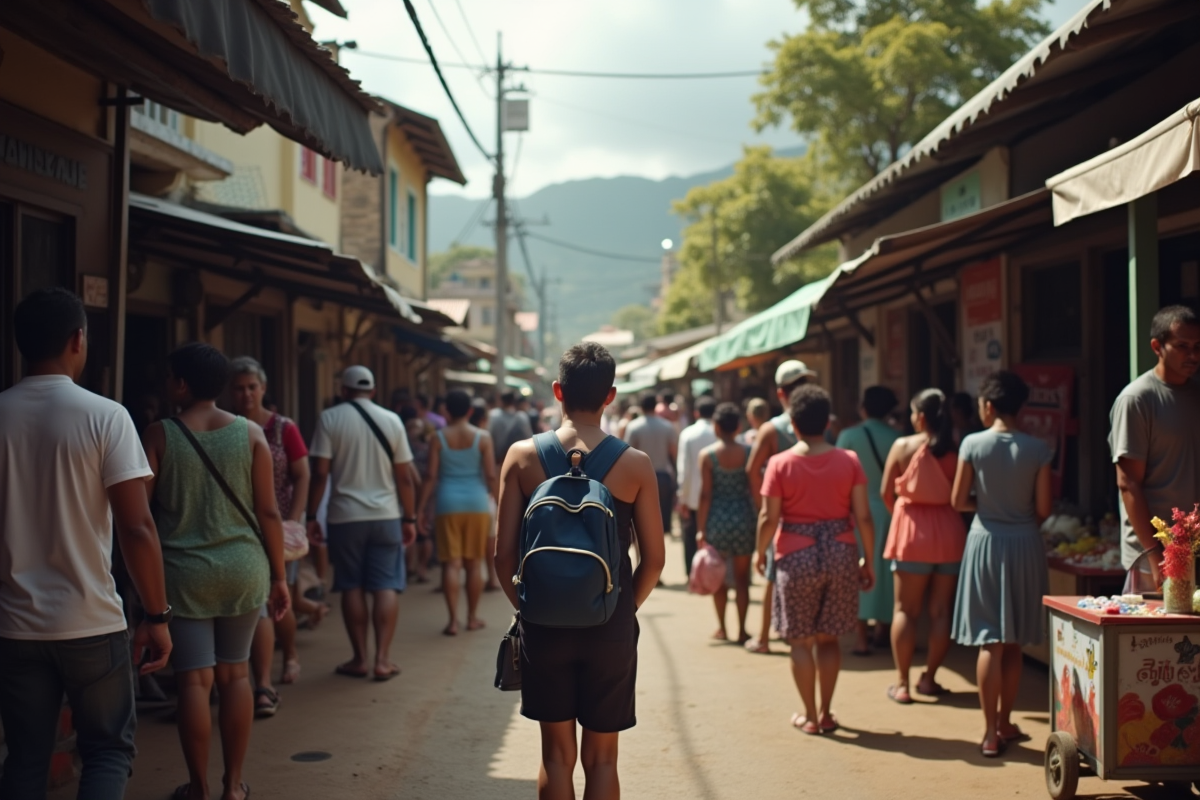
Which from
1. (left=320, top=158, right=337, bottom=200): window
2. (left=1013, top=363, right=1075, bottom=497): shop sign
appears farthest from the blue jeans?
(left=320, top=158, right=337, bottom=200): window

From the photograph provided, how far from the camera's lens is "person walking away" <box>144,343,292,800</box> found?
487 centimetres

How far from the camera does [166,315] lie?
393 inches

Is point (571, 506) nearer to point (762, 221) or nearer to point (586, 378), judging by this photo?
point (586, 378)

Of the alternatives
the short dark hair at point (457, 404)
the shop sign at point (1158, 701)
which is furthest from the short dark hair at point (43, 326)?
the short dark hair at point (457, 404)

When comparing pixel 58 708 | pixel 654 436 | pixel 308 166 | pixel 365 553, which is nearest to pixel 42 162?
pixel 365 553

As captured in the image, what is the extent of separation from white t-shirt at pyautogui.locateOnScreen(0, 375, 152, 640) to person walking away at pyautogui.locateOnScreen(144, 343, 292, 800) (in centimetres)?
114

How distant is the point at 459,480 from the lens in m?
9.17

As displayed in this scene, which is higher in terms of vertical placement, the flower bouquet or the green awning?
the green awning

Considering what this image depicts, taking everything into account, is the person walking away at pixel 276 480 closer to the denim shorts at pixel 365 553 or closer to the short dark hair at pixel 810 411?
the denim shorts at pixel 365 553

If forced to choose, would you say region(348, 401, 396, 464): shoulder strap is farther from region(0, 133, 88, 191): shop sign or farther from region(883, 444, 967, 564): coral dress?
region(883, 444, 967, 564): coral dress

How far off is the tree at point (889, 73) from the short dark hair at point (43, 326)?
23221mm

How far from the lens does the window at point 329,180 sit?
57.3ft

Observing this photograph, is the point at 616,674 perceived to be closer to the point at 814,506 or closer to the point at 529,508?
the point at 529,508

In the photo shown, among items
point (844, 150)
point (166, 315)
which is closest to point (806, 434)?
point (166, 315)
